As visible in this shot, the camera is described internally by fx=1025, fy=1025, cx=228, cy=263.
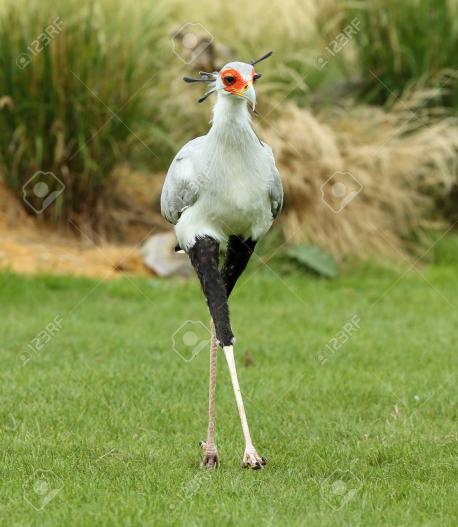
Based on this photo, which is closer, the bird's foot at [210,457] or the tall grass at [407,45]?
the bird's foot at [210,457]

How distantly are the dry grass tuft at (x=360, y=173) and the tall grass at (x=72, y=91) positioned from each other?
151 centimetres

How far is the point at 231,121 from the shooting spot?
454cm

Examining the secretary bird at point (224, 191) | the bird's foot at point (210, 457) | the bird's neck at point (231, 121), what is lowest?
the bird's foot at point (210, 457)

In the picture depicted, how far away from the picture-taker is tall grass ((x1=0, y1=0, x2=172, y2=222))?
10.1 metres

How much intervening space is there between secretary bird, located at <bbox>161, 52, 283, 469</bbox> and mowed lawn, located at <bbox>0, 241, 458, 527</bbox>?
464mm

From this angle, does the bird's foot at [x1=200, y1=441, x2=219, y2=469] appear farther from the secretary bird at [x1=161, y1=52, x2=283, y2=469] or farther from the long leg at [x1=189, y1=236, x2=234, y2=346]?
the long leg at [x1=189, y1=236, x2=234, y2=346]

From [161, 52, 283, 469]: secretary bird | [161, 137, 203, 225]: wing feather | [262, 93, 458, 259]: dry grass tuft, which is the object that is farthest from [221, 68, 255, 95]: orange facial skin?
[262, 93, 458, 259]: dry grass tuft

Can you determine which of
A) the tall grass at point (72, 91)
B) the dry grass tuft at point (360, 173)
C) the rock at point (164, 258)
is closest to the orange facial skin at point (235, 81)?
the rock at point (164, 258)

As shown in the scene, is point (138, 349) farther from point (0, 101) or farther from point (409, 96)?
point (409, 96)

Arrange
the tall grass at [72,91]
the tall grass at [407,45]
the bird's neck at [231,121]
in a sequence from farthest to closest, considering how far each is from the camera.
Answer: the tall grass at [407,45] → the tall grass at [72,91] → the bird's neck at [231,121]

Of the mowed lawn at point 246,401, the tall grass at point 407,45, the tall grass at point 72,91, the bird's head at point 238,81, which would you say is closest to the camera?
the mowed lawn at point 246,401

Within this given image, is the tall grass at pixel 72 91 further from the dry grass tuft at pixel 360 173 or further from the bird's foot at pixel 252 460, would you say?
the bird's foot at pixel 252 460

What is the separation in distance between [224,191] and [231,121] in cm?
31

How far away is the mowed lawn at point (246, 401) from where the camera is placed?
14.1 ft
